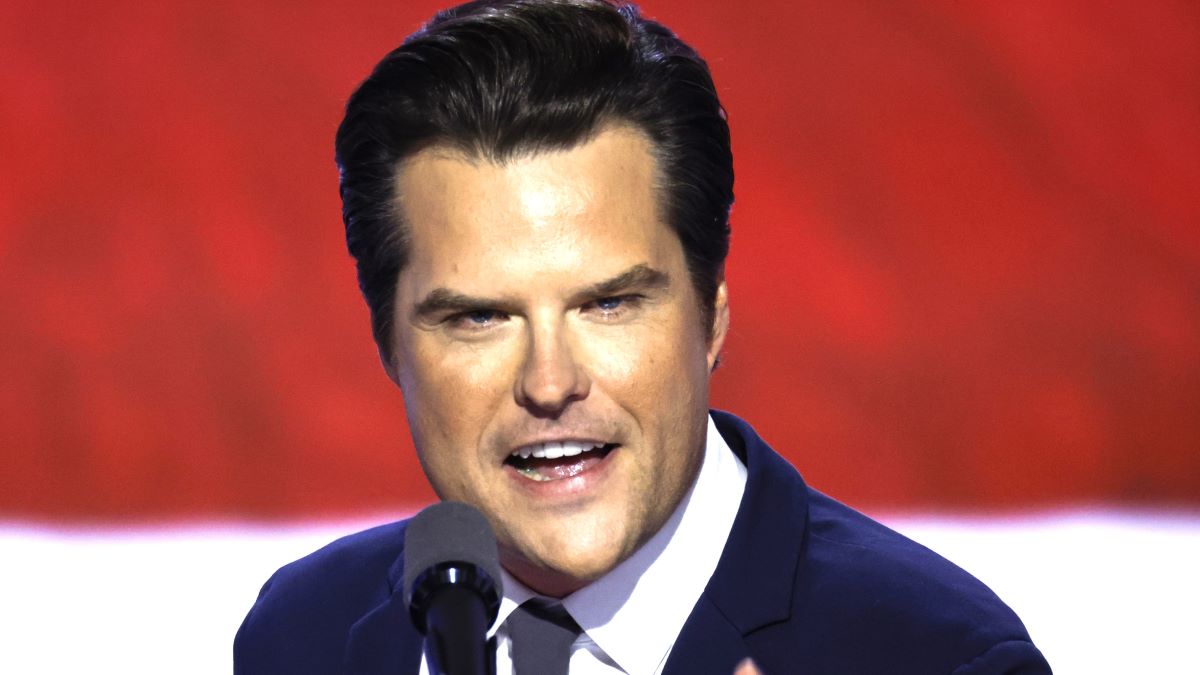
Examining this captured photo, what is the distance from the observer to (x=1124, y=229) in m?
2.46

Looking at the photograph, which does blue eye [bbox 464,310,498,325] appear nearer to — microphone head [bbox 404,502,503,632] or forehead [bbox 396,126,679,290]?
forehead [bbox 396,126,679,290]

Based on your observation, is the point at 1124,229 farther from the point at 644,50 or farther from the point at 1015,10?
the point at 644,50

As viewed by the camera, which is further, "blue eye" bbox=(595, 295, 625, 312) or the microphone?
"blue eye" bbox=(595, 295, 625, 312)

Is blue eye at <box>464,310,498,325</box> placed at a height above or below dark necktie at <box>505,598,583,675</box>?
above

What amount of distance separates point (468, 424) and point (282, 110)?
123cm

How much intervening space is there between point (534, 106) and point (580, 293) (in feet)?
0.68

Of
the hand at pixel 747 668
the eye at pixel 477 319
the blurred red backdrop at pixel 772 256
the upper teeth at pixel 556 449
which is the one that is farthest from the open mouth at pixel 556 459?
the blurred red backdrop at pixel 772 256

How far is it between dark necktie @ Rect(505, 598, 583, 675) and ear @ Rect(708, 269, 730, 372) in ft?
1.04

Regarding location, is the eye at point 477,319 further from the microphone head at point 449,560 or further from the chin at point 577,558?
the microphone head at point 449,560

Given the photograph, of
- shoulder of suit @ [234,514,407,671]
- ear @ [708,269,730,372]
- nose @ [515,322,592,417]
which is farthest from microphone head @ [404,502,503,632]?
shoulder of suit @ [234,514,407,671]

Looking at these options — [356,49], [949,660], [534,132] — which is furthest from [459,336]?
[356,49]

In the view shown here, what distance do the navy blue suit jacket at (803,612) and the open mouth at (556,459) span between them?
0.73 ft

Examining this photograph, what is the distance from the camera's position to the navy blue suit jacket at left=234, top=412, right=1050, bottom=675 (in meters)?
1.62

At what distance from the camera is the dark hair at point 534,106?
1605 mm
